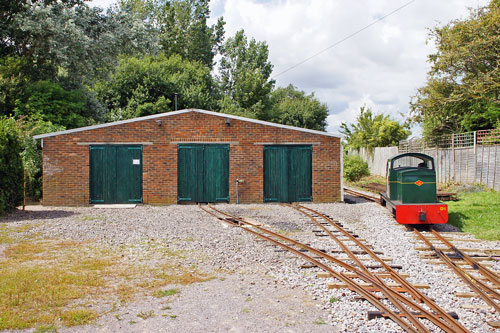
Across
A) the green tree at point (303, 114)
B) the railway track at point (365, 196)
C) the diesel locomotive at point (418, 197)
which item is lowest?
the railway track at point (365, 196)

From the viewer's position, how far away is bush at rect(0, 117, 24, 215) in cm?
1414

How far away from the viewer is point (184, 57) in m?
53.0

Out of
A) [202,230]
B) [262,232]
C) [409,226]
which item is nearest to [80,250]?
[202,230]

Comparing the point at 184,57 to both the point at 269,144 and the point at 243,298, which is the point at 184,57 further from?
the point at 243,298

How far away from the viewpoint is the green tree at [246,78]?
43656 mm

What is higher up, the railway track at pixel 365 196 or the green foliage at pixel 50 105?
the green foliage at pixel 50 105

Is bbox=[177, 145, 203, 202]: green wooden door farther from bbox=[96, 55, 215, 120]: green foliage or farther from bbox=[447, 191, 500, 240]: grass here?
bbox=[96, 55, 215, 120]: green foliage

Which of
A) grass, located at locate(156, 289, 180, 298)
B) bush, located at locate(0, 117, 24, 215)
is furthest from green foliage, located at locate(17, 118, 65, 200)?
grass, located at locate(156, 289, 180, 298)

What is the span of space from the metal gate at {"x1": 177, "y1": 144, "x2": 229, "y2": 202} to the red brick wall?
25 centimetres

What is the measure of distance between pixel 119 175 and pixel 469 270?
13.9 meters

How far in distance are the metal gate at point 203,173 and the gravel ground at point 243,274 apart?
Answer: 147 inches

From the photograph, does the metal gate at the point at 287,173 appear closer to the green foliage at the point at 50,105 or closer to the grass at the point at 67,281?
the grass at the point at 67,281

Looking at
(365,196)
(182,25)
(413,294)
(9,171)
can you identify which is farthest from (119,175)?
(182,25)

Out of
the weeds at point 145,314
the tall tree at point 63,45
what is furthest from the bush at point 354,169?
the weeds at point 145,314
